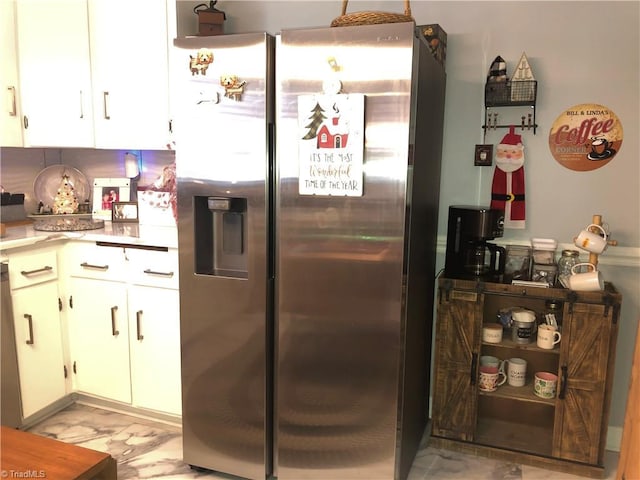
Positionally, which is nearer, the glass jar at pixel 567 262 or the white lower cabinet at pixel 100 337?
the glass jar at pixel 567 262

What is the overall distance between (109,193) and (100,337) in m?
0.92

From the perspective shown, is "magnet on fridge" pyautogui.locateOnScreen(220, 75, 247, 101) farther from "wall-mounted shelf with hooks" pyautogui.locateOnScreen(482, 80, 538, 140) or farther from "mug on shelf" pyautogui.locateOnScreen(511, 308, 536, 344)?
"mug on shelf" pyautogui.locateOnScreen(511, 308, 536, 344)

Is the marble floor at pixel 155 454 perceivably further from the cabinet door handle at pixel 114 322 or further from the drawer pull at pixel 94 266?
the drawer pull at pixel 94 266

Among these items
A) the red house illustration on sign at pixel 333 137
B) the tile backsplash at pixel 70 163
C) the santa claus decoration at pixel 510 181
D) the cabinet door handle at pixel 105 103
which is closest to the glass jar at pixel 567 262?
the santa claus decoration at pixel 510 181

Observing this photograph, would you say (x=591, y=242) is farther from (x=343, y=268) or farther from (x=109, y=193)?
(x=109, y=193)

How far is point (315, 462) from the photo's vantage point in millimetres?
2092

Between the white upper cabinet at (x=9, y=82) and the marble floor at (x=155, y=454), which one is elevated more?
the white upper cabinet at (x=9, y=82)

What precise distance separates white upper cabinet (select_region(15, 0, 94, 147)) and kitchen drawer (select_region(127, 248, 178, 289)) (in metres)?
0.80

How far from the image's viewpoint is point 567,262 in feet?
7.64

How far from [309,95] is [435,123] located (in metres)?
0.66

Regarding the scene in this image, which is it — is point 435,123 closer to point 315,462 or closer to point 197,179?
point 197,179

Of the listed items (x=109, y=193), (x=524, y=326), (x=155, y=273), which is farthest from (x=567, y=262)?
(x=109, y=193)

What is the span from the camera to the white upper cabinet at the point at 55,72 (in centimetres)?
276

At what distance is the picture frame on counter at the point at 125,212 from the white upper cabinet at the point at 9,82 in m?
0.61
